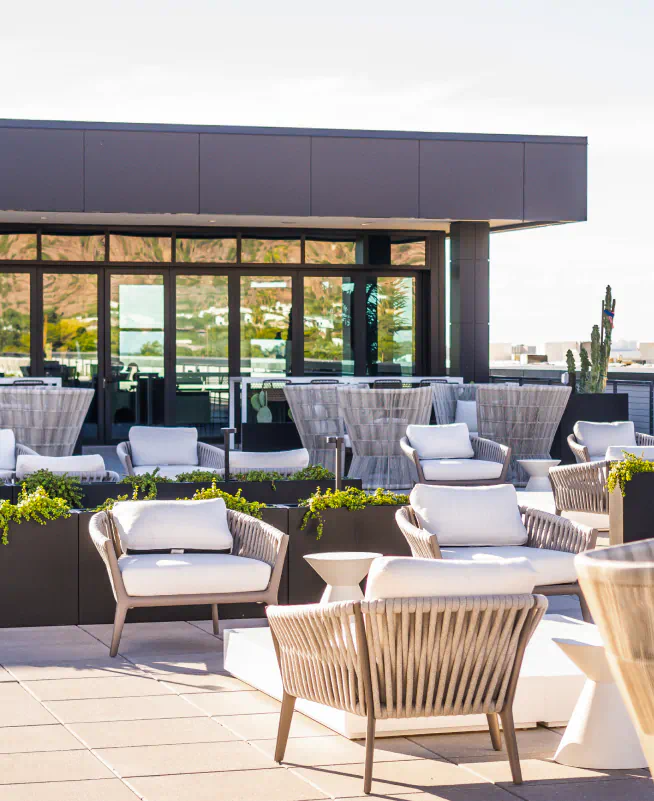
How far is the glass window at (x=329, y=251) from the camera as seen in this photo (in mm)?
15438

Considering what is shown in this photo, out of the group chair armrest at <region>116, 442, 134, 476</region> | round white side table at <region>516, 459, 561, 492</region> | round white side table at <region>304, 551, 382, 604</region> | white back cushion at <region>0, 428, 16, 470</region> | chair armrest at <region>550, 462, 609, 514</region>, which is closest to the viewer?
round white side table at <region>304, 551, 382, 604</region>

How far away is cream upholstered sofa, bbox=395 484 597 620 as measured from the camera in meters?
6.06

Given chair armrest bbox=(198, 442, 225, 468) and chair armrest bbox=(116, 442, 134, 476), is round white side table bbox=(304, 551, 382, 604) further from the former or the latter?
chair armrest bbox=(198, 442, 225, 468)

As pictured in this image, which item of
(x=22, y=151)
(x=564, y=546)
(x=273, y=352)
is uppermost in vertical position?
(x=22, y=151)

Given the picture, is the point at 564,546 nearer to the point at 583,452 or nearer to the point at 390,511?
the point at 390,511

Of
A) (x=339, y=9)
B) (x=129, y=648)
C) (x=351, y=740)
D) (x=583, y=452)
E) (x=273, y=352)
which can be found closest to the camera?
(x=351, y=740)

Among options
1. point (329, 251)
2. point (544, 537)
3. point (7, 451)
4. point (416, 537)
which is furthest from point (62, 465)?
point (329, 251)

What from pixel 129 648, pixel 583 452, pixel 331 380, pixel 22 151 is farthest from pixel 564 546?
pixel 22 151

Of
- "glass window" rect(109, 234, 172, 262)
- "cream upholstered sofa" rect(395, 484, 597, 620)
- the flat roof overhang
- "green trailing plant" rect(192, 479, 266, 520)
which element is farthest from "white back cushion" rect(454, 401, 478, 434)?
"green trailing plant" rect(192, 479, 266, 520)

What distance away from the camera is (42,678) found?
4.86 meters

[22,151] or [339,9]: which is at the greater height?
[339,9]

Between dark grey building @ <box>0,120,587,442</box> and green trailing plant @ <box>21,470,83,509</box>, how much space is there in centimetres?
769

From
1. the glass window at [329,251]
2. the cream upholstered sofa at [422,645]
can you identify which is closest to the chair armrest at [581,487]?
the cream upholstered sofa at [422,645]

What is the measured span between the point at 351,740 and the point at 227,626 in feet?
6.41
